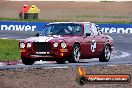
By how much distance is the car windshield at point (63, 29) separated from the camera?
63.1 feet

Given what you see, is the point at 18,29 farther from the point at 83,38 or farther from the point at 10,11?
the point at 10,11

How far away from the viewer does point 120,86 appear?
12.8 m

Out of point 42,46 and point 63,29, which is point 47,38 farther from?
point 63,29

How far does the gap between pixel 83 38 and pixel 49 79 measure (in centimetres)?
552

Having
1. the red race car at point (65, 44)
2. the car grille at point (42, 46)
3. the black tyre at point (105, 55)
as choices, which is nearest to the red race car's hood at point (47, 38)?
the red race car at point (65, 44)

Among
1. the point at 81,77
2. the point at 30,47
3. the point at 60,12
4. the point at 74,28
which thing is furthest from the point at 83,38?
the point at 60,12

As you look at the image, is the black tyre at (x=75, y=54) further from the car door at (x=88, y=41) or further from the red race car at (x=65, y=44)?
the car door at (x=88, y=41)

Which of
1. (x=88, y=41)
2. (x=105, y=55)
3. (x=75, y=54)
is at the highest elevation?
(x=88, y=41)

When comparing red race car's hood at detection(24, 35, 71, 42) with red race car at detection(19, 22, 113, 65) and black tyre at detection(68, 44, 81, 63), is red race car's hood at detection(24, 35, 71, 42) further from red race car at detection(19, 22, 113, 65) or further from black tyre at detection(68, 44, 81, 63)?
black tyre at detection(68, 44, 81, 63)

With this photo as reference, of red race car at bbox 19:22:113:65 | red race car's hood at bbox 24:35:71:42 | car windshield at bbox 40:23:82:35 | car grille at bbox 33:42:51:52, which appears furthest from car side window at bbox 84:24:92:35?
car grille at bbox 33:42:51:52

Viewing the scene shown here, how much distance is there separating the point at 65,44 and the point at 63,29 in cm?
118

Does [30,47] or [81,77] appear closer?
[81,77]

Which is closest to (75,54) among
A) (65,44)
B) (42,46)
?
(65,44)

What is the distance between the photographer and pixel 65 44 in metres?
18.3
